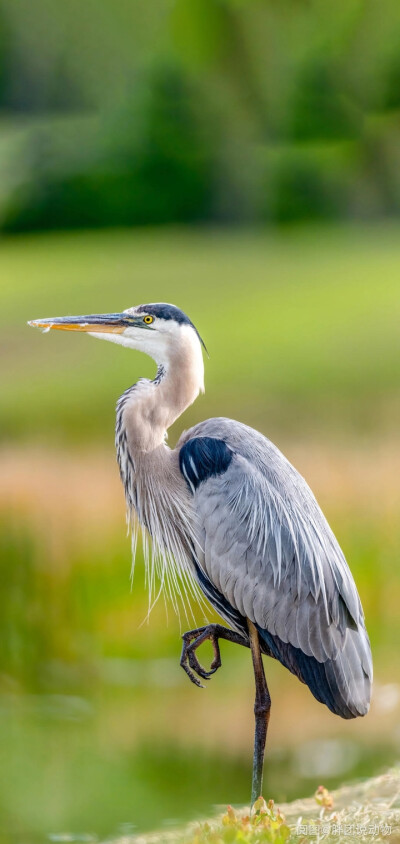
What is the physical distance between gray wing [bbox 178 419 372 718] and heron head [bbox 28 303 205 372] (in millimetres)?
188

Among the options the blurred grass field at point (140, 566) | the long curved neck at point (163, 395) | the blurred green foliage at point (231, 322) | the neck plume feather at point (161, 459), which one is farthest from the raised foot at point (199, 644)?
the blurred green foliage at point (231, 322)

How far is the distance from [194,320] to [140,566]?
3378 millimetres

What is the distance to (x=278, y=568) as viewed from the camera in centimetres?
212

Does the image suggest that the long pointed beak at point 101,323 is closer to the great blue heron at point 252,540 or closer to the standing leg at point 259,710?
the great blue heron at point 252,540

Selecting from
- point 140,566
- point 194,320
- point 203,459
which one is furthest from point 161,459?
point 194,320

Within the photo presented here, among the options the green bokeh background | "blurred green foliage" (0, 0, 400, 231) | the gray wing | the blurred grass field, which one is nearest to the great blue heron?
the gray wing

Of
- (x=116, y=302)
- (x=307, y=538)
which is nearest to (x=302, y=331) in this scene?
(x=116, y=302)

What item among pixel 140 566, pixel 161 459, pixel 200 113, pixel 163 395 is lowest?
pixel 140 566

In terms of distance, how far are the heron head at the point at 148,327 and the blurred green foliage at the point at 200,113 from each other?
324 inches

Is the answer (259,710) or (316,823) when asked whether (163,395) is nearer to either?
(259,710)

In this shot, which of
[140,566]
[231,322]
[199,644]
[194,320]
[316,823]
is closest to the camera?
[199,644]

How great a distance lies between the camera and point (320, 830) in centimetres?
211

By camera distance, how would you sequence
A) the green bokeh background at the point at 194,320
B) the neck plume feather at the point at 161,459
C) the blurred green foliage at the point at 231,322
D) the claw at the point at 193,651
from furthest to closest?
1. the blurred green foliage at the point at 231,322
2. the green bokeh background at the point at 194,320
3. the neck plume feather at the point at 161,459
4. the claw at the point at 193,651

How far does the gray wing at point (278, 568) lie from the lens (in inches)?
82.4
